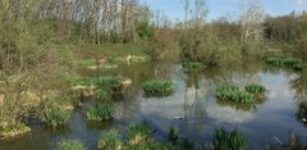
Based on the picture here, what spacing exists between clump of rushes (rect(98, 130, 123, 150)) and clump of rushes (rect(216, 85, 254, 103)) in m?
11.8

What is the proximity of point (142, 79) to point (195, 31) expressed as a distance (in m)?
17.7

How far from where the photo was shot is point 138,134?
16203 mm

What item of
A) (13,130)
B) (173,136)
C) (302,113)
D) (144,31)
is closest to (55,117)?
(13,130)

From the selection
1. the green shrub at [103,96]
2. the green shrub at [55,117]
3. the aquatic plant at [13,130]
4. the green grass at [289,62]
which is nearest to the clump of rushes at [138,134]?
the green shrub at [55,117]

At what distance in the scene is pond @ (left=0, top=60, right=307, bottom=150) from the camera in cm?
1864

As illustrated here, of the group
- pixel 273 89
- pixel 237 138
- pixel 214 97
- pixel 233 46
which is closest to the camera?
pixel 237 138

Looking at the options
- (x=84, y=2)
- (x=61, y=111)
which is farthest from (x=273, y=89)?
(x=84, y=2)

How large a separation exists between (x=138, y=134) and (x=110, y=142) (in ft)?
3.27

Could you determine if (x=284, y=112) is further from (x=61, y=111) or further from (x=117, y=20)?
(x=117, y=20)

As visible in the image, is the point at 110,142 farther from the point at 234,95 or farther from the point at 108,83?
the point at 108,83

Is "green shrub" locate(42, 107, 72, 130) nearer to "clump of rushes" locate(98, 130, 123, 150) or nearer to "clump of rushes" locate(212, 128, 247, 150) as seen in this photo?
"clump of rushes" locate(98, 130, 123, 150)

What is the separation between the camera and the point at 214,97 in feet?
97.1

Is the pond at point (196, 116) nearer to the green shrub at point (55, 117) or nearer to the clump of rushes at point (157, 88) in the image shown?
the green shrub at point (55, 117)

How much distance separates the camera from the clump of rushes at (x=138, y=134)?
52.5 feet
